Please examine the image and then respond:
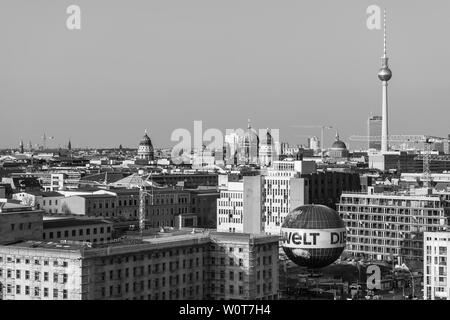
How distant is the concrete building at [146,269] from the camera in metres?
51.8

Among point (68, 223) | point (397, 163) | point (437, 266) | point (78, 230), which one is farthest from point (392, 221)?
point (397, 163)

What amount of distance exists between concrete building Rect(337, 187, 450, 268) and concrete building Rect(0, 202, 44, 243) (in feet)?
123

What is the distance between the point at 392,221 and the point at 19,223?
136 ft

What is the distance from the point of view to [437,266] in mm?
66188

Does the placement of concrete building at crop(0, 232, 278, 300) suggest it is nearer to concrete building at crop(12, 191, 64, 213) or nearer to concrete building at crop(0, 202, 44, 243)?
concrete building at crop(0, 202, 44, 243)

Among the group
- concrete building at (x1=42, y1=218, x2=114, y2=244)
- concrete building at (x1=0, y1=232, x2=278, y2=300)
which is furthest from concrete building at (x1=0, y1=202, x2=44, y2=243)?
concrete building at (x1=42, y1=218, x2=114, y2=244)

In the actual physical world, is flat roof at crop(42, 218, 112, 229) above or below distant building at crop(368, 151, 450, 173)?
below

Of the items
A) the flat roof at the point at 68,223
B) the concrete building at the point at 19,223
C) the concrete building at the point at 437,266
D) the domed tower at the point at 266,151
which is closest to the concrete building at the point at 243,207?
the flat roof at the point at 68,223

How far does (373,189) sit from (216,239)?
43.1 meters

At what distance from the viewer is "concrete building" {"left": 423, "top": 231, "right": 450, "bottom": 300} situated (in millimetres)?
65625

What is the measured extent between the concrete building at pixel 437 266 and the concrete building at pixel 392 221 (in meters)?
17.2

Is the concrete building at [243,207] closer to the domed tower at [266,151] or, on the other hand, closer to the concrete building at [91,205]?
the concrete building at [91,205]

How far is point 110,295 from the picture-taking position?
5347 centimetres
